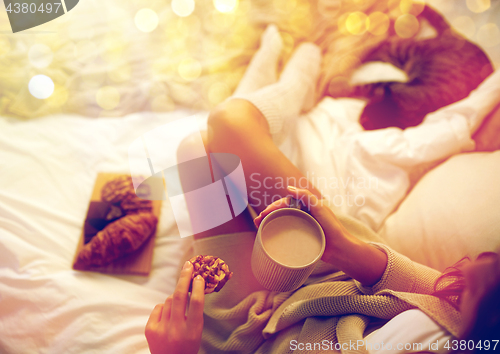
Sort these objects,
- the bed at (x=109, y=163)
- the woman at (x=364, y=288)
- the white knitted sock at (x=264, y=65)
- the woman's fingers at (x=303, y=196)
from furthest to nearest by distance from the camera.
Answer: the white knitted sock at (x=264, y=65), the bed at (x=109, y=163), the woman's fingers at (x=303, y=196), the woman at (x=364, y=288)

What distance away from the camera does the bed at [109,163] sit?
482mm

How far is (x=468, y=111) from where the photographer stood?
58cm

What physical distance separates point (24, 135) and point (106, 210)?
1.10 ft

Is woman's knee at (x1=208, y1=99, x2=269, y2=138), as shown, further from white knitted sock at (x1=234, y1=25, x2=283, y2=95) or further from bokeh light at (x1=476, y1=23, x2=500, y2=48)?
bokeh light at (x1=476, y1=23, x2=500, y2=48)

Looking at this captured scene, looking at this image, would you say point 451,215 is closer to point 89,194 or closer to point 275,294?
point 275,294

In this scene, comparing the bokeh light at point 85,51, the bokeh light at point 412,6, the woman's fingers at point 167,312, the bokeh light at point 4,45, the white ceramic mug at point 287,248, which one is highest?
the bokeh light at point 4,45

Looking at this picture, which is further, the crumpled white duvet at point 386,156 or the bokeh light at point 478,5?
the bokeh light at point 478,5

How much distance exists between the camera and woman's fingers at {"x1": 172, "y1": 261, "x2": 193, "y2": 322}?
35cm

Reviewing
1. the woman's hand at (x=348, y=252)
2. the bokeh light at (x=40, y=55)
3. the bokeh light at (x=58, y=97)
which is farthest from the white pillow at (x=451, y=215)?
the bokeh light at (x=40, y=55)

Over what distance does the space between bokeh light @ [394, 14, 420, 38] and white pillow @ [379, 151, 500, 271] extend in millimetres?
526

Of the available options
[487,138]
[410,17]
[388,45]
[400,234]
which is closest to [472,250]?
[400,234]

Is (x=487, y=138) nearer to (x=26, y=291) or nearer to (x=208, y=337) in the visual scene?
(x=208, y=337)

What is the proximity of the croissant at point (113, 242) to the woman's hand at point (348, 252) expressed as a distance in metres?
0.32

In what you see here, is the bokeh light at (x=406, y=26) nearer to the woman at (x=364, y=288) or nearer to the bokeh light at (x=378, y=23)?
the bokeh light at (x=378, y=23)
